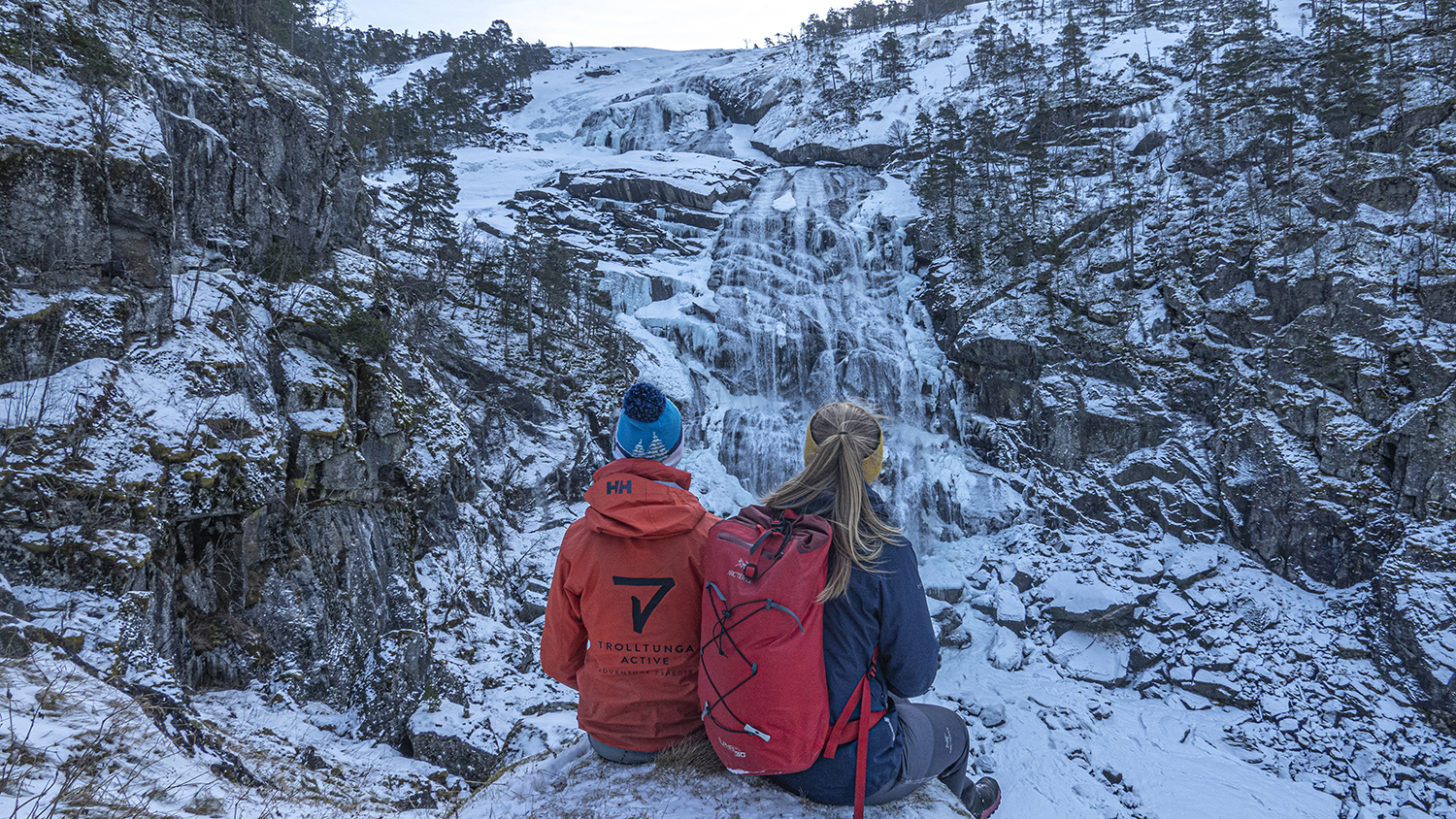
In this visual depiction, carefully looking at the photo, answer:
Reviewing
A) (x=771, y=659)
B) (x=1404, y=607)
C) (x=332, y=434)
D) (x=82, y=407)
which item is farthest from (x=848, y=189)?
(x=771, y=659)

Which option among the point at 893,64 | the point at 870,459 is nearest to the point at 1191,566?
the point at 870,459

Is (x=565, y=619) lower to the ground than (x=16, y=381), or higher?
lower

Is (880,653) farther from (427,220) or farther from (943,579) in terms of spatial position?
(427,220)

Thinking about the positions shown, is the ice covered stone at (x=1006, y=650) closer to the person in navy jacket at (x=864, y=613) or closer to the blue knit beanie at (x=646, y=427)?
the person in navy jacket at (x=864, y=613)

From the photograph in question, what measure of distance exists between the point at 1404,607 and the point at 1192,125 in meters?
24.5

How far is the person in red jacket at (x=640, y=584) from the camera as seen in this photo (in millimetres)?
2529

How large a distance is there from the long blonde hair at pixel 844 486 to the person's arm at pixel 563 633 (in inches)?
40.9

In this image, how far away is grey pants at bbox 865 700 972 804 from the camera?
101 inches

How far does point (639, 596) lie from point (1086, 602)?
57.2ft

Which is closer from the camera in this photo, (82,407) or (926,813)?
(926,813)

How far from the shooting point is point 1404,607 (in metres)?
13.5

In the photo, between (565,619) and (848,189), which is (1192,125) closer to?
(848,189)

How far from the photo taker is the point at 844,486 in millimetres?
2377

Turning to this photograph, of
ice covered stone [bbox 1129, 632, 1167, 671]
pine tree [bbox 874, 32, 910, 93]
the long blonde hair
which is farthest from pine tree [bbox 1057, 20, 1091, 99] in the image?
the long blonde hair
